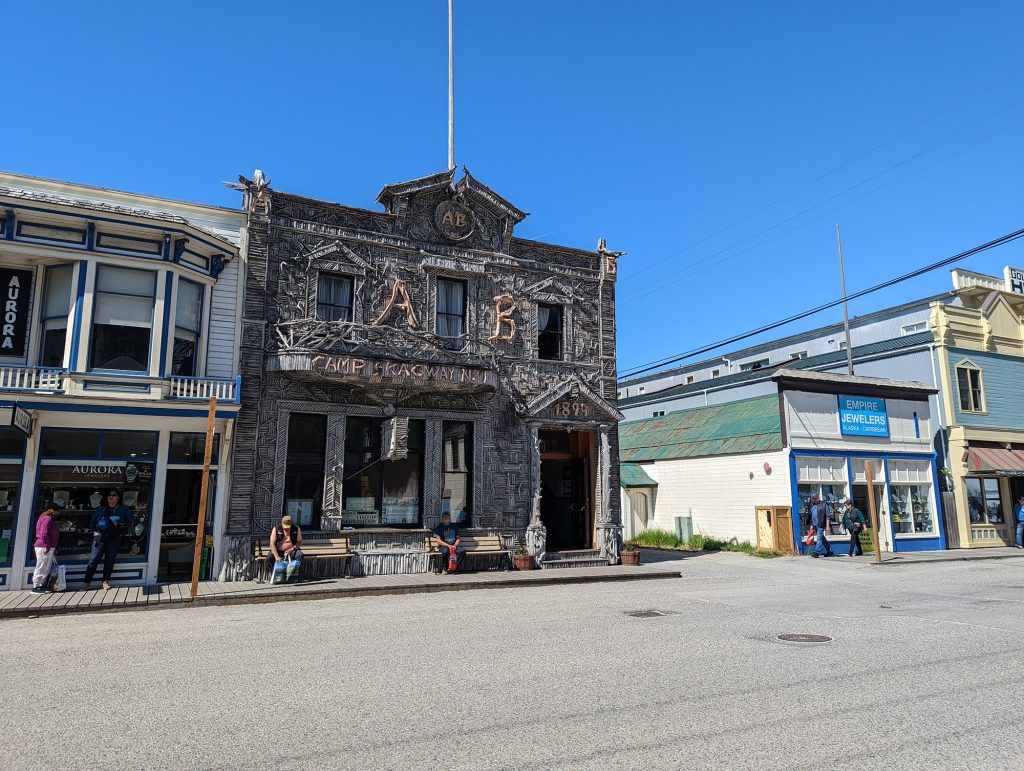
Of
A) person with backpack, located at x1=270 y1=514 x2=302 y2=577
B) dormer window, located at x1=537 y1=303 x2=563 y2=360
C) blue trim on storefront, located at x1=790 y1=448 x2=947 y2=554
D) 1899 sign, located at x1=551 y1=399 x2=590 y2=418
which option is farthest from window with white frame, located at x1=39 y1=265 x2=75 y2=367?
blue trim on storefront, located at x1=790 y1=448 x2=947 y2=554

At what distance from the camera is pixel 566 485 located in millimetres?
22516

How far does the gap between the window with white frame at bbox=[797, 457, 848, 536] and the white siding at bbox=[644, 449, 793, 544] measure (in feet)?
2.50

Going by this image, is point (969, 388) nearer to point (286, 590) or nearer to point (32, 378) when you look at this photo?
point (286, 590)

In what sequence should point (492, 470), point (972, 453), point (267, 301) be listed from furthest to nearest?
point (972, 453)
point (492, 470)
point (267, 301)

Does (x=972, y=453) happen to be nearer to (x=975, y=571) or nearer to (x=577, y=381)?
(x=975, y=571)

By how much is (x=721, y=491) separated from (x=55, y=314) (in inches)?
878

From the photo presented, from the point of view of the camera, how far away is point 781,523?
24.5m

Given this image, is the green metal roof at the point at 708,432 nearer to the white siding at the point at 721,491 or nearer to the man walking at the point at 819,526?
the white siding at the point at 721,491

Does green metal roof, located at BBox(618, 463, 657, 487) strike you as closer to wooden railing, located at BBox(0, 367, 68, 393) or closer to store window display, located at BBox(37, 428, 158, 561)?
store window display, located at BBox(37, 428, 158, 561)

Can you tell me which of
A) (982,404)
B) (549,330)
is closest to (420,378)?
(549,330)

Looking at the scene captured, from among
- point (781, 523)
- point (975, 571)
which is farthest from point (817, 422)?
point (975, 571)

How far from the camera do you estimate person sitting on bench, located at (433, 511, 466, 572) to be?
17500 mm

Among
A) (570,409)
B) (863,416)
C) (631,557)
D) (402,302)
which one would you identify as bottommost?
(631,557)

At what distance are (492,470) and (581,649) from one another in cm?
1064
